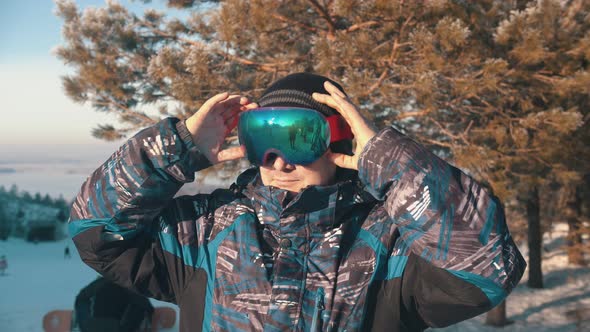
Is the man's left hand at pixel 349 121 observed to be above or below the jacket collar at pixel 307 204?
above

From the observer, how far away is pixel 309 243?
4.17 ft

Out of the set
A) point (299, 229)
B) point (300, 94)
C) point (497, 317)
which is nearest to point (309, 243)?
point (299, 229)

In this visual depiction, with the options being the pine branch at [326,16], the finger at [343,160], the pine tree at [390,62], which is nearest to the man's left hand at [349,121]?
the finger at [343,160]

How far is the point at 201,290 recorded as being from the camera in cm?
130

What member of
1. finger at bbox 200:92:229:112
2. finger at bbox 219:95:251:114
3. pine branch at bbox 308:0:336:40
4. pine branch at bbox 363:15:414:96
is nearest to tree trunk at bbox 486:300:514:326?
pine branch at bbox 363:15:414:96

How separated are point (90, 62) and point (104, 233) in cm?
483

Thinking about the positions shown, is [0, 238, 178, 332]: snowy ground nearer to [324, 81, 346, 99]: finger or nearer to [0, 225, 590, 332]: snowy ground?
[0, 225, 590, 332]: snowy ground

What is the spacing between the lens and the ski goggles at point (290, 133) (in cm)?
133

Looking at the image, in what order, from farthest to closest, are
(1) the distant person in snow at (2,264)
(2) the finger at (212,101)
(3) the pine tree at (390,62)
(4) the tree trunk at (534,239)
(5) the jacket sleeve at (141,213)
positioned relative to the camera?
(4) the tree trunk at (534,239) < (1) the distant person in snow at (2,264) < (3) the pine tree at (390,62) < (2) the finger at (212,101) < (5) the jacket sleeve at (141,213)

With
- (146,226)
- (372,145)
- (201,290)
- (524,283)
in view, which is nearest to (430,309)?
(372,145)

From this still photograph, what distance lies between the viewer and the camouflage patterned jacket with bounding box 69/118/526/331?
3.69 ft

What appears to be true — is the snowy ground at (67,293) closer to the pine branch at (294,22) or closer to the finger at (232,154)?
the pine branch at (294,22)

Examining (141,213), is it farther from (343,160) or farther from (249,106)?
(343,160)

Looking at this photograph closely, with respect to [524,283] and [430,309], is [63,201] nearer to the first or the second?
[524,283]
